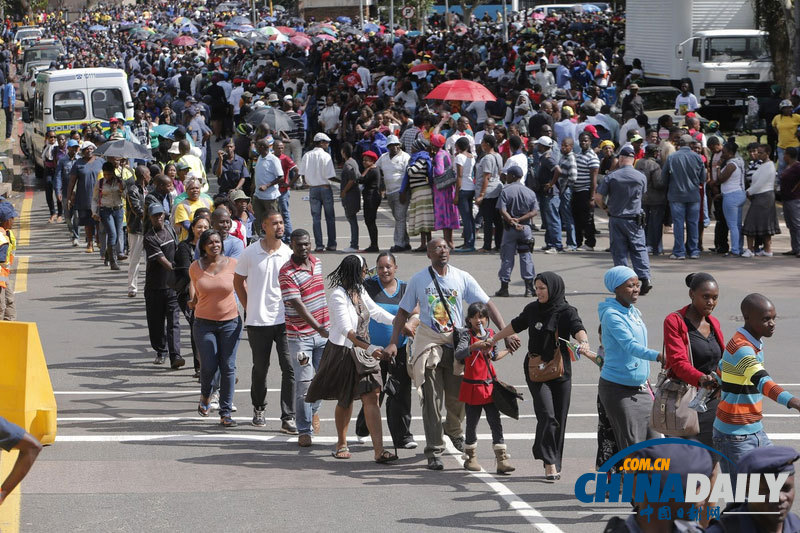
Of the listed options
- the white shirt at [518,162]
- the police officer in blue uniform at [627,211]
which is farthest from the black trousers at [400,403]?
the white shirt at [518,162]

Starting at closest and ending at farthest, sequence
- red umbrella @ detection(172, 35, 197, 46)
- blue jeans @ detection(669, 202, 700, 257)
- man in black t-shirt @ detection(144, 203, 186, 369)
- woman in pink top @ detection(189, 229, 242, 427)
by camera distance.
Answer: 1. woman in pink top @ detection(189, 229, 242, 427)
2. man in black t-shirt @ detection(144, 203, 186, 369)
3. blue jeans @ detection(669, 202, 700, 257)
4. red umbrella @ detection(172, 35, 197, 46)

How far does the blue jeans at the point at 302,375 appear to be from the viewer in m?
10.1

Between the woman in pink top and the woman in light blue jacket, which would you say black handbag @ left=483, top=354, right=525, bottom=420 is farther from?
the woman in pink top

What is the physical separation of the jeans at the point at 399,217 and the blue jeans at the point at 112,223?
13.7 ft

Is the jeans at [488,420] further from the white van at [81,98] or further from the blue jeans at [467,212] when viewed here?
the white van at [81,98]

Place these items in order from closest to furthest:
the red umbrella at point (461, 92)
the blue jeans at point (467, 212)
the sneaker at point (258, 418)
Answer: the sneaker at point (258, 418), the blue jeans at point (467, 212), the red umbrella at point (461, 92)

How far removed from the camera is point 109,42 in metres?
75.6

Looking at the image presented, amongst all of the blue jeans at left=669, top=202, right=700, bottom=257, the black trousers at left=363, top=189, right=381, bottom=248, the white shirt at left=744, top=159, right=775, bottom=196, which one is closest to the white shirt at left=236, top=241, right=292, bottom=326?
the black trousers at left=363, top=189, right=381, bottom=248

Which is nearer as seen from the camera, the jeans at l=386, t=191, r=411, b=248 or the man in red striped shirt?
the man in red striped shirt

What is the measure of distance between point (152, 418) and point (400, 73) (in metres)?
23.6

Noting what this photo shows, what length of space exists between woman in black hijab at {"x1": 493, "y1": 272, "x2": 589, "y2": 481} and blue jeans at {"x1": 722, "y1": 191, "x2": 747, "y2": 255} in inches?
398

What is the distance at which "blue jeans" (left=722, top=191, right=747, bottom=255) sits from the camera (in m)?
18.3

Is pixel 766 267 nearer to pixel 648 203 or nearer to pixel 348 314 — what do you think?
pixel 648 203

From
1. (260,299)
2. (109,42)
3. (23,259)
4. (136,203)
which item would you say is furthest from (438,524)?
(109,42)
